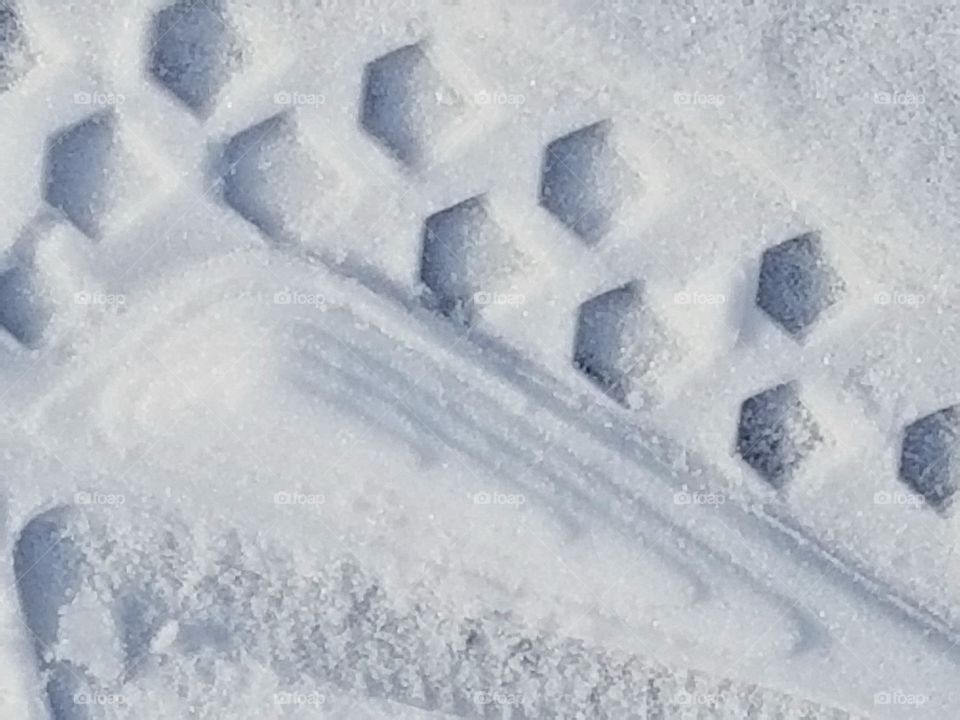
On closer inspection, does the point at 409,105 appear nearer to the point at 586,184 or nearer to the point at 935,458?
the point at 586,184

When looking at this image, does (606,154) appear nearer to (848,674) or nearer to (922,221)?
(922,221)

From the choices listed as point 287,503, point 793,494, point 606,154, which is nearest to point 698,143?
point 606,154

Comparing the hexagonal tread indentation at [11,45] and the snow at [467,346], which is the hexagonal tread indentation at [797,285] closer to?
the snow at [467,346]

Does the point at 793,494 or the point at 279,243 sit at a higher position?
the point at 279,243

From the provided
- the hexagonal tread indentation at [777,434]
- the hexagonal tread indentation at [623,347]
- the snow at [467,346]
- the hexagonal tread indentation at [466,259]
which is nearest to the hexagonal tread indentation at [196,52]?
the snow at [467,346]

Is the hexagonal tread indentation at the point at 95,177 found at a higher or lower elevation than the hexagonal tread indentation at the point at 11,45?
lower

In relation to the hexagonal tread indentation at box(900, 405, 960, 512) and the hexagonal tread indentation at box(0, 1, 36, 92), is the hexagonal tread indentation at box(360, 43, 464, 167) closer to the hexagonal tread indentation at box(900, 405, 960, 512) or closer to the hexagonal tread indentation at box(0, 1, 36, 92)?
the hexagonal tread indentation at box(0, 1, 36, 92)

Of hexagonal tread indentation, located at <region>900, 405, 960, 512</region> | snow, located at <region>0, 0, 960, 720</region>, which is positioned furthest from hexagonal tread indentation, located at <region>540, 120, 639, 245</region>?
hexagonal tread indentation, located at <region>900, 405, 960, 512</region>
